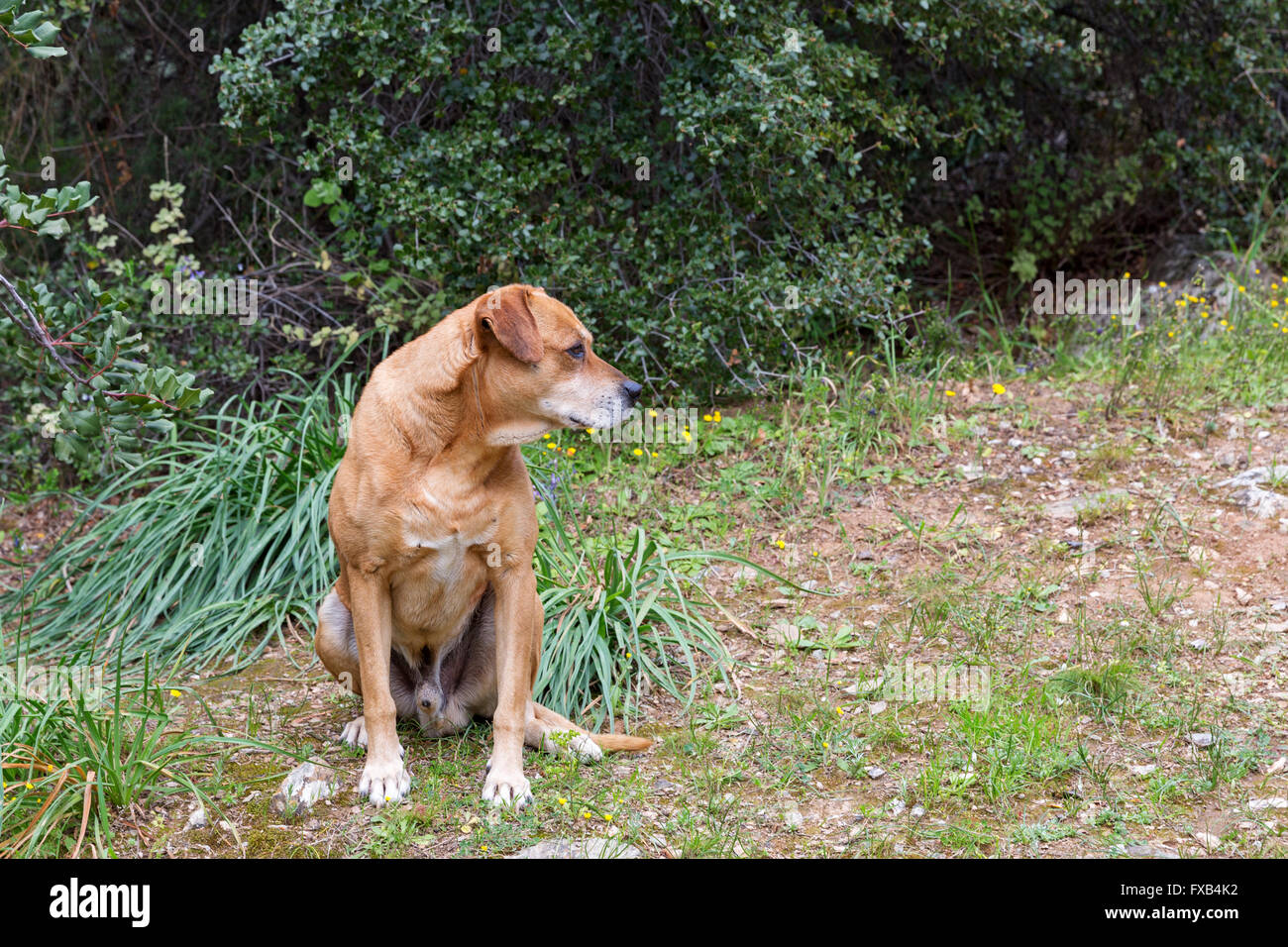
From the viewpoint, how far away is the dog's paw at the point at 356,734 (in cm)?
421

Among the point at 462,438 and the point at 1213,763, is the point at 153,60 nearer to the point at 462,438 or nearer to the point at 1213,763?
the point at 462,438

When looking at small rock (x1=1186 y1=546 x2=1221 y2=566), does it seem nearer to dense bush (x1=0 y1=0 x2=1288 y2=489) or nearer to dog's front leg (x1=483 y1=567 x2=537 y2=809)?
dense bush (x1=0 y1=0 x2=1288 y2=489)

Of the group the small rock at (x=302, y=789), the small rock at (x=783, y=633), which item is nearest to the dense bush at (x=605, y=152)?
the small rock at (x=783, y=633)

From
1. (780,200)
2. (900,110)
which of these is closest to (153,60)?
(780,200)

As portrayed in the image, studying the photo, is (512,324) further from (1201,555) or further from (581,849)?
(1201,555)

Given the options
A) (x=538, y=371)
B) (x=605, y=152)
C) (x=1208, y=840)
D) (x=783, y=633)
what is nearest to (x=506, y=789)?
(x=538, y=371)

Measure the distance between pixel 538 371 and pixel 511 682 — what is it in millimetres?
1020

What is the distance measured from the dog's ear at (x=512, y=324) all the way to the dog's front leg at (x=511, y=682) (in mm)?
705

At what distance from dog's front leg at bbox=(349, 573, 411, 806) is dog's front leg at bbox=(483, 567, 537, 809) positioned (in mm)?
308

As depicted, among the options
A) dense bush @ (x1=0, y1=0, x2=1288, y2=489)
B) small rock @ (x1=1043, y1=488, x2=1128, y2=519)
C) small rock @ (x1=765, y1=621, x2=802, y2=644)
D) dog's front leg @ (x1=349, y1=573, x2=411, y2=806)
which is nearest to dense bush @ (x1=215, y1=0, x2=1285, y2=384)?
dense bush @ (x1=0, y1=0, x2=1288, y2=489)

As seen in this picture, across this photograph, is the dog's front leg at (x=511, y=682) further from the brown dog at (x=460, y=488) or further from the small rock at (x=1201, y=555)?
the small rock at (x=1201, y=555)

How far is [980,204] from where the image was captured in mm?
8273

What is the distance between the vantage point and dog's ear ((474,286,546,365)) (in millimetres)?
3668

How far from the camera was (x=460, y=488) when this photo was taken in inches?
148
